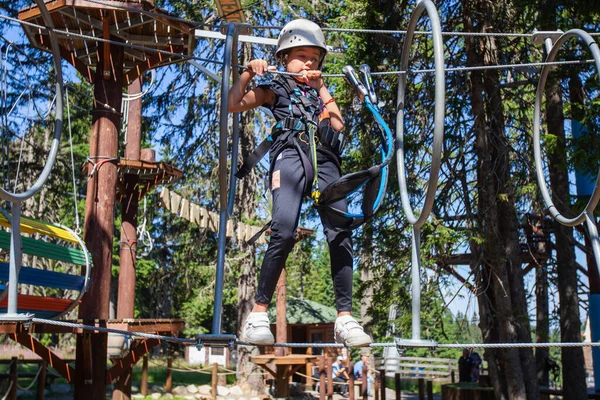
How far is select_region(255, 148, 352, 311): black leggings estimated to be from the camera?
358 centimetres

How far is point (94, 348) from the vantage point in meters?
8.06

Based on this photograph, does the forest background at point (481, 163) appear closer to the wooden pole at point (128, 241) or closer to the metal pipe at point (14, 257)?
the wooden pole at point (128, 241)

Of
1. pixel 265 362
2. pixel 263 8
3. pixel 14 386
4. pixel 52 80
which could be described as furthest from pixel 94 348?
pixel 263 8

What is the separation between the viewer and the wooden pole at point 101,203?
800cm

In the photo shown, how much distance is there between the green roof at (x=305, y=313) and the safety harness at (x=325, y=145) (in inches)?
907

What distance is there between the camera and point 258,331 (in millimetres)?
3461

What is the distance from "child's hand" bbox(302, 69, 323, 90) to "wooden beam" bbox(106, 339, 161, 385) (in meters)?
5.15

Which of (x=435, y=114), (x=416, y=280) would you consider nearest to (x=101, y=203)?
(x=416, y=280)

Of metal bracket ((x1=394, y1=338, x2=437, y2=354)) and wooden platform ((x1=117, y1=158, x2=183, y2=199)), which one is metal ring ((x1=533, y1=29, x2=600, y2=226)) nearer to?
metal bracket ((x1=394, y1=338, x2=437, y2=354))

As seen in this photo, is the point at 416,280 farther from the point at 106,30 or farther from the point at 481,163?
the point at 481,163

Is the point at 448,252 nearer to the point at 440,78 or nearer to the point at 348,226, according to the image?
the point at 348,226

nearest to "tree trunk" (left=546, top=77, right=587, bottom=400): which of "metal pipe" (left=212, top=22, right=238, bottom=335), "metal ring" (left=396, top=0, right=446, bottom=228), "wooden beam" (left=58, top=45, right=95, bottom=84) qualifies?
"wooden beam" (left=58, top=45, right=95, bottom=84)

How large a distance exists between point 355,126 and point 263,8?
5.05 meters

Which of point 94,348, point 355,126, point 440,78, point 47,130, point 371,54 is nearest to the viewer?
point 440,78
